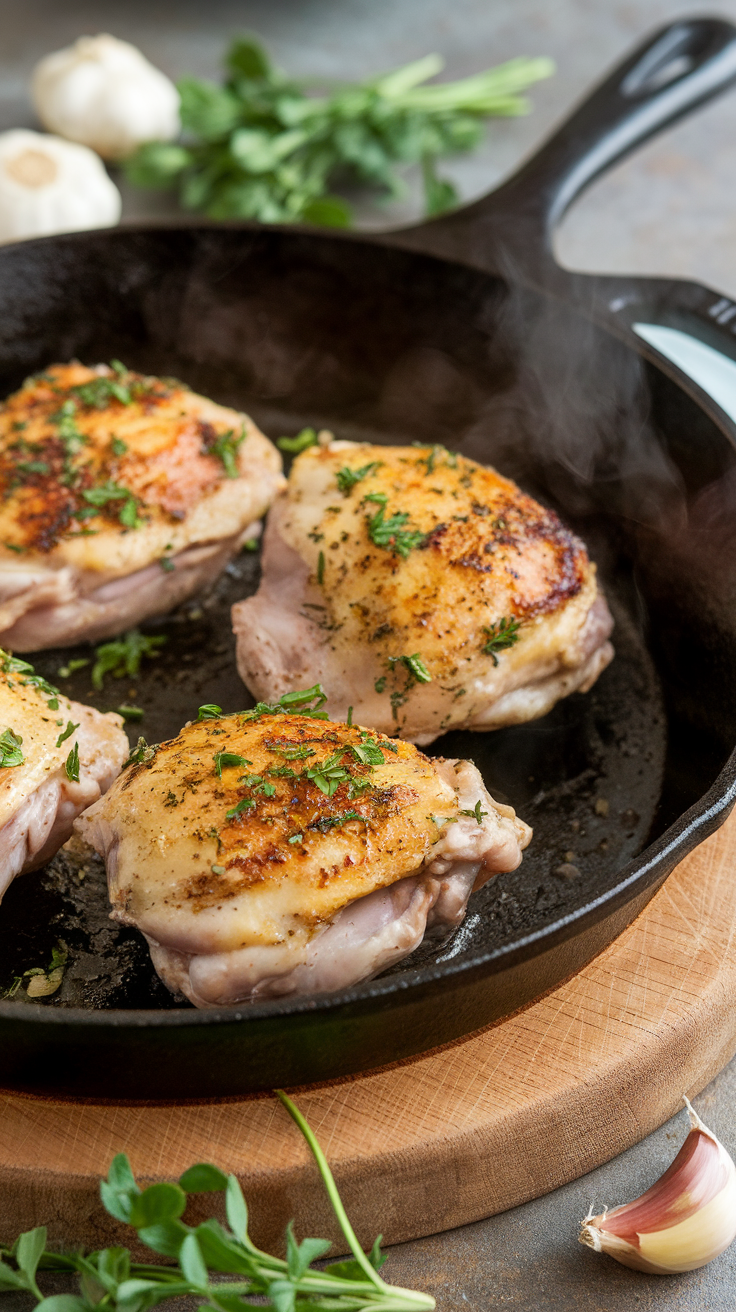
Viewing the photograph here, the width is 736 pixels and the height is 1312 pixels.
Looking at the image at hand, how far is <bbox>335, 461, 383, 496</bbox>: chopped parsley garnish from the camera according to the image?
9.95 ft

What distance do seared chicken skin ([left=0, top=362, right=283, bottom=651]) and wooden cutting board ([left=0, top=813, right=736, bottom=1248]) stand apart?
131cm

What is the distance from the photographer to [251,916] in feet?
7.17

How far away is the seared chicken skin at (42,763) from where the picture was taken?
2441 mm

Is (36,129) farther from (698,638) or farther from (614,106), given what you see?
(698,638)

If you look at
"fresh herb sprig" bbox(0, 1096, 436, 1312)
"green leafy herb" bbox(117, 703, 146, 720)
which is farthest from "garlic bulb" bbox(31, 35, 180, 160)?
"fresh herb sprig" bbox(0, 1096, 436, 1312)

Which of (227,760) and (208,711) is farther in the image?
(208,711)

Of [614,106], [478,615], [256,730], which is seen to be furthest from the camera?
[614,106]

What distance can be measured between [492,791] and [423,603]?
1.62 feet

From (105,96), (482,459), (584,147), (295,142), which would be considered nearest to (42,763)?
(482,459)

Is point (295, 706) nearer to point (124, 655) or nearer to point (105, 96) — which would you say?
point (124, 655)

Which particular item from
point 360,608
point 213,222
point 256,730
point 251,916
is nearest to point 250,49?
point 213,222

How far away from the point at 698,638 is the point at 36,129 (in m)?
3.85

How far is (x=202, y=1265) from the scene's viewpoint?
1.83 meters

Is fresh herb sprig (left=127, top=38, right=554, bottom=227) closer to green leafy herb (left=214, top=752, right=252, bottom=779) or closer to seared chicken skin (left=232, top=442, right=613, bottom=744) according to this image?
seared chicken skin (left=232, top=442, right=613, bottom=744)
